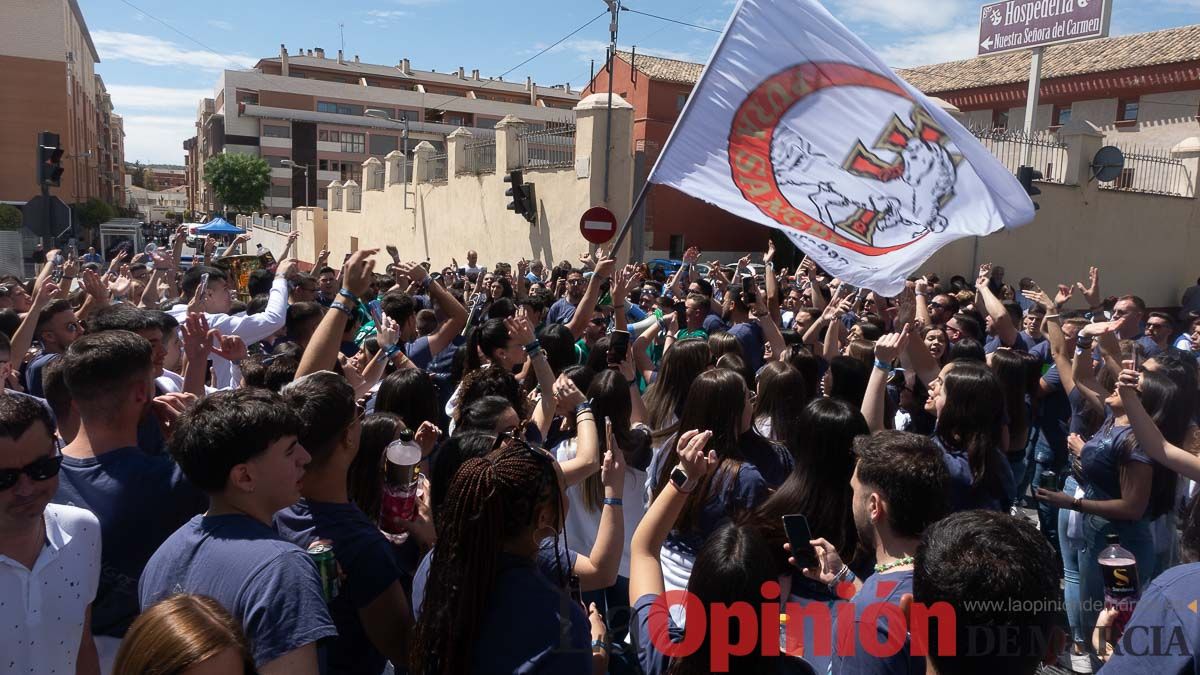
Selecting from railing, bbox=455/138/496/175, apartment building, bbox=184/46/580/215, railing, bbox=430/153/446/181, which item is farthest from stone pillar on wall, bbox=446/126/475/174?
apartment building, bbox=184/46/580/215

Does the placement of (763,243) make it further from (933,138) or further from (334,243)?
(933,138)

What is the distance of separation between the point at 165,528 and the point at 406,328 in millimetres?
3746

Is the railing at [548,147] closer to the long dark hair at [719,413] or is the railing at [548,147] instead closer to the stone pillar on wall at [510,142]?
the stone pillar on wall at [510,142]

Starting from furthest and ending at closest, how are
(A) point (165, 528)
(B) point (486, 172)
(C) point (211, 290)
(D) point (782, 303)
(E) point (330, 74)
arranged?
(E) point (330, 74)
(B) point (486, 172)
(D) point (782, 303)
(C) point (211, 290)
(A) point (165, 528)

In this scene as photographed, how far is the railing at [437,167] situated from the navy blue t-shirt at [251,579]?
20526 millimetres

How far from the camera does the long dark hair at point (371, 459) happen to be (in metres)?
2.88

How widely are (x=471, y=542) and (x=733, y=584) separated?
2.04 feet

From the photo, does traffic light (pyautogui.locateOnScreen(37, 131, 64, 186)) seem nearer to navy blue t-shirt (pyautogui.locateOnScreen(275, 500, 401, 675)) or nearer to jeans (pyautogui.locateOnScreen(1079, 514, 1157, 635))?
navy blue t-shirt (pyautogui.locateOnScreen(275, 500, 401, 675))

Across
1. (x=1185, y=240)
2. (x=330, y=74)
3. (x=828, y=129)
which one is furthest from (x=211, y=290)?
(x=330, y=74)

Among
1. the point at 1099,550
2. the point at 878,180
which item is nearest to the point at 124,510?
the point at 878,180

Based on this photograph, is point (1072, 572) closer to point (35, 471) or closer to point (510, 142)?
point (35, 471)

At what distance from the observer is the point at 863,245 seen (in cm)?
411

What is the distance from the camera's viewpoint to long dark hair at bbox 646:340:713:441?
4.11 meters

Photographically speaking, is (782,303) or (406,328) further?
(782,303)
